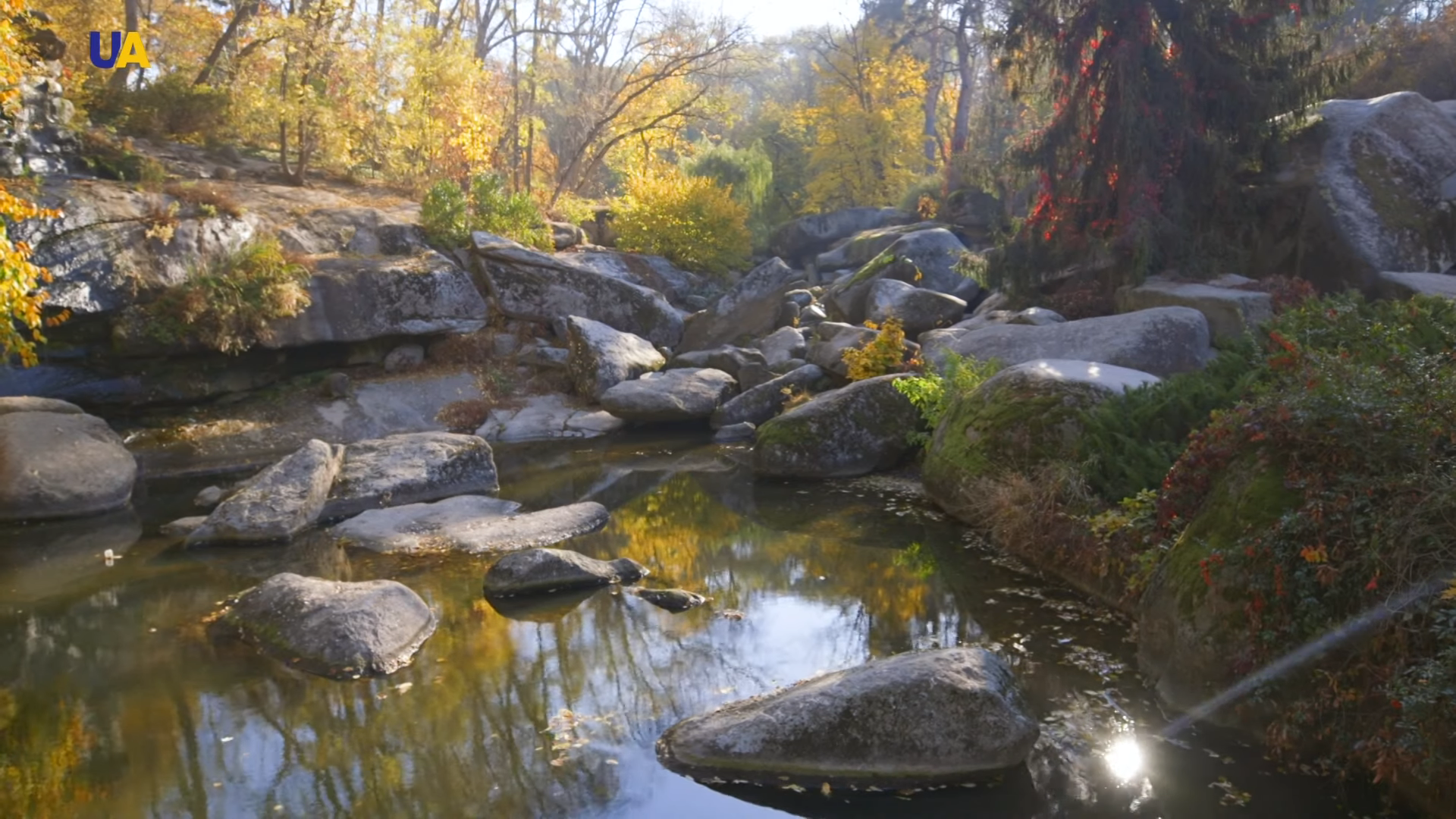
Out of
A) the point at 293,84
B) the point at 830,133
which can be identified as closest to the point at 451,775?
the point at 293,84

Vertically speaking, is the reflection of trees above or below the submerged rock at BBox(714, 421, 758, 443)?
above

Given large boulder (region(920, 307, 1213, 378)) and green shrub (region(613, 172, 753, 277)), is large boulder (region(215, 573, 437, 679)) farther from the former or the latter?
green shrub (region(613, 172, 753, 277))

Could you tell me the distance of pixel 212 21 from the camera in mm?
20984

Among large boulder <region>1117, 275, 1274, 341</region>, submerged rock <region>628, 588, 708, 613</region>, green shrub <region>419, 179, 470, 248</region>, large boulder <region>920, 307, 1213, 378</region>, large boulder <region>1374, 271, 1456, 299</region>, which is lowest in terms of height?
submerged rock <region>628, 588, 708, 613</region>

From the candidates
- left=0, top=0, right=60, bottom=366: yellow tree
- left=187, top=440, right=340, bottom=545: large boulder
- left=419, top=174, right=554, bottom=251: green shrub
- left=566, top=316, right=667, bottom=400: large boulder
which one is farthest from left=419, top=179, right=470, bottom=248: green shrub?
left=0, top=0, right=60, bottom=366: yellow tree

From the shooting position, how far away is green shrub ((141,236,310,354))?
12.9 metres

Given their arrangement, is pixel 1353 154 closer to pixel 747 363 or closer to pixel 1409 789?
pixel 747 363

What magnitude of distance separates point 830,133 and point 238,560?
27367 millimetres

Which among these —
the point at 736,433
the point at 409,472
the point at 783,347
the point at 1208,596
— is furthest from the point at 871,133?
the point at 1208,596

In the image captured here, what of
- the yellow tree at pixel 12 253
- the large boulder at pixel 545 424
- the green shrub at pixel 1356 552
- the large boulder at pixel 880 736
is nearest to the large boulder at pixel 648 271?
the large boulder at pixel 545 424

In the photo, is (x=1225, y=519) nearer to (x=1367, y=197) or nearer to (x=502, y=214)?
(x=1367, y=197)

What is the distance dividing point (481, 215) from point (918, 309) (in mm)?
8370

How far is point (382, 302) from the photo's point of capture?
15.2 m

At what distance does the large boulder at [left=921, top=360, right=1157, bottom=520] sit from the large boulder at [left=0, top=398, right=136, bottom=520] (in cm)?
849
